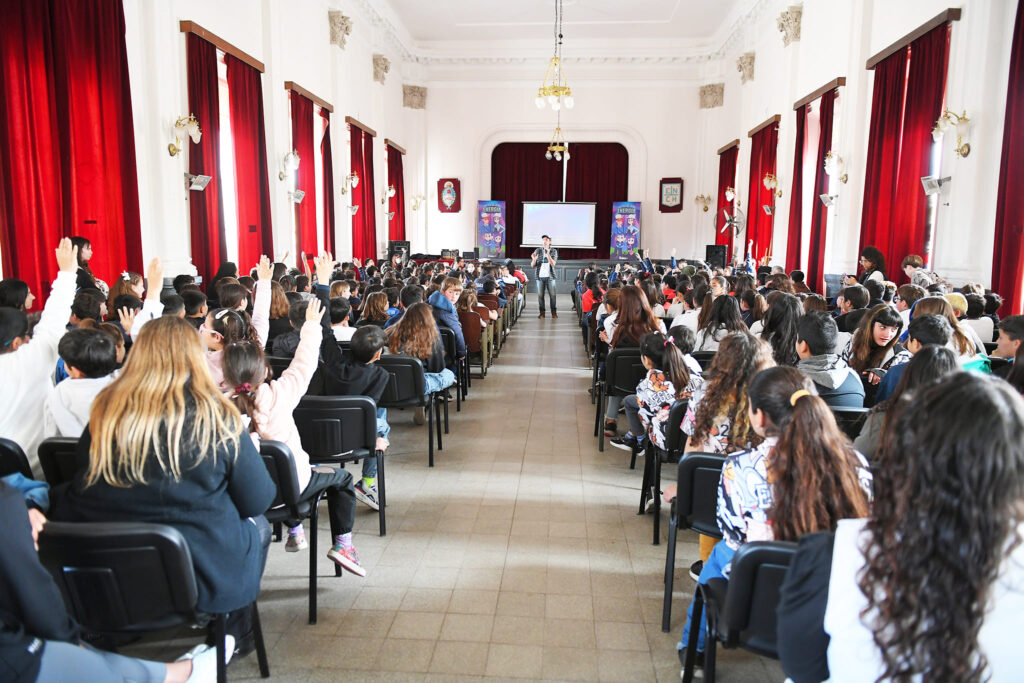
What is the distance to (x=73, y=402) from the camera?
265 centimetres

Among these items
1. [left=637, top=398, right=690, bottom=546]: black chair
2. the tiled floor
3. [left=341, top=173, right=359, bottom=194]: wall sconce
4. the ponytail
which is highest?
[left=341, top=173, right=359, bottom=194]: wall sconce

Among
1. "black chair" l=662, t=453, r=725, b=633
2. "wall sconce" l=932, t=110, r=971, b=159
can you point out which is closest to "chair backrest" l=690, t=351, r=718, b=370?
"black chair" l=662, t=453, r=725, b=633

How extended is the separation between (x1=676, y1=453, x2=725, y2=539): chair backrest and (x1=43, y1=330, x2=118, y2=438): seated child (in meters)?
2.16

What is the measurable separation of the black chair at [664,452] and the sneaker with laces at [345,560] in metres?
1.43

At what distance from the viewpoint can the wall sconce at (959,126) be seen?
7.45 m

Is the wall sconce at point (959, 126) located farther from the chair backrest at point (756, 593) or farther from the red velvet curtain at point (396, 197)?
the red velvet curtain at point (396, 197)

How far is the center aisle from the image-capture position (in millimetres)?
2662

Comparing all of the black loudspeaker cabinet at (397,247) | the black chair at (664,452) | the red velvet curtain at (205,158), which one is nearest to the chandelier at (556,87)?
the black loudspeaker cabinet at (397,247)

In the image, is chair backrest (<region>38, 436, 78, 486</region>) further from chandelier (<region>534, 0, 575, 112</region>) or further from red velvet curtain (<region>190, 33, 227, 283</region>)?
chandelier (<region>534, 0, 575, 112</region>)

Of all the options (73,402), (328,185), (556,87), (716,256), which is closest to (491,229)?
(716,256)

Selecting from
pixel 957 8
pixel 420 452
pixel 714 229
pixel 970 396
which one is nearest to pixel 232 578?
pixel 970 396

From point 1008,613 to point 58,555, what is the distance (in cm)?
220

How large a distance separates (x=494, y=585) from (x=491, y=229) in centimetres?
1828

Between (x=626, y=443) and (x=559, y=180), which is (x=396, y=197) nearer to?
(x=559, y=180)
